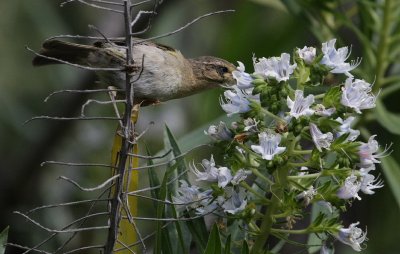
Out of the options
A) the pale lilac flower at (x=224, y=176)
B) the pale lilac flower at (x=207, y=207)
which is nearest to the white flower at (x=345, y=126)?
the pale lilac flower at (x=224, y=176)

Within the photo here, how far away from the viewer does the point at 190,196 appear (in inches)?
107

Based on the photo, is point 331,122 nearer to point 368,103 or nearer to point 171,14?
point 368,103

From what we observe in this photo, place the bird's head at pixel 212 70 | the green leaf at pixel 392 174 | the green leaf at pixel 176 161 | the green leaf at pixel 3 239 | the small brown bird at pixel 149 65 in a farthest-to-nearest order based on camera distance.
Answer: the bird's head at pixel 212 70 → the green leaf at pixel 392 174 → the small brown bird at pixel 149 65 → the green leaf at pixel 176 161 → the green leaf at pixel 3 239

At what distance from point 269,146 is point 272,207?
0.21 meters

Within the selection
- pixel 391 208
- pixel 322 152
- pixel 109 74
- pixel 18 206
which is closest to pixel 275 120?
pixel 322 152

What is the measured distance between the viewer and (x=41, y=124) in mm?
6305

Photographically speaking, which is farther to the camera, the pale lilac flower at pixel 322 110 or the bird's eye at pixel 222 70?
the bird's eye at pixel 222 70

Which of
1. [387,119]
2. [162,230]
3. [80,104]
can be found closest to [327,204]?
[162,230]

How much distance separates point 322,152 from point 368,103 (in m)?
0.21

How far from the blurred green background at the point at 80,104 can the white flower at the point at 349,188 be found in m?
1.82

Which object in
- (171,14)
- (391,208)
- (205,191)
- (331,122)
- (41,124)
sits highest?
(331,122)

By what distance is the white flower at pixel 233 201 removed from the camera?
2.55m

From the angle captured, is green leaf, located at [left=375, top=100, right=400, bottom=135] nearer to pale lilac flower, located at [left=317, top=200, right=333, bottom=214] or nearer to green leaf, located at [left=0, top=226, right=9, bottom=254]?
pale lilac flower, located at [left=317, top=200, right=333, bottom=214]

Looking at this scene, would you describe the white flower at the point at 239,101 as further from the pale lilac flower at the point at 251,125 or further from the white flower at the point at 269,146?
the white flower at the point at 269,146
